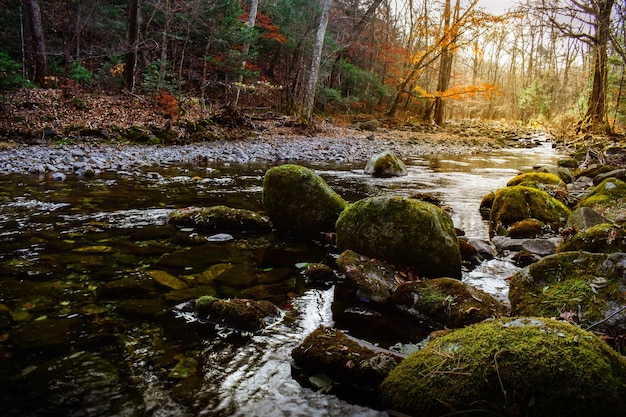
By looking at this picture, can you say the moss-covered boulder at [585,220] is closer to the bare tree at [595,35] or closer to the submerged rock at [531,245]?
the submerged rock at [531,245]

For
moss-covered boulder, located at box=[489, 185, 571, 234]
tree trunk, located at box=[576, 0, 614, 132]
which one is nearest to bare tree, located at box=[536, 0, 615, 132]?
tree trunk, located at box=[576, 0, 614, 132]

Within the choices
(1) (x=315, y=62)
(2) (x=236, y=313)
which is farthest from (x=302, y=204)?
(1) (x=315, y=62)

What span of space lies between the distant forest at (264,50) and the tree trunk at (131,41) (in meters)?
0.04

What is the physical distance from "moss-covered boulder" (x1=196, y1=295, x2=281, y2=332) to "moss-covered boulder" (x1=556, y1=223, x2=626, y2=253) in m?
2.89

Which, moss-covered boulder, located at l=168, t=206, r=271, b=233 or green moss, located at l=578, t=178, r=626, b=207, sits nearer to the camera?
moss-covered boulder, located at l=168, t=206, r=271, b=233

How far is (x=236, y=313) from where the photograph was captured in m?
2.87

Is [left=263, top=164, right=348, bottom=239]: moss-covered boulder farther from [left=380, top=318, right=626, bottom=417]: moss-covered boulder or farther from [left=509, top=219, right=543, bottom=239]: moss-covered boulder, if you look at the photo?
[left=380, top=318, right=626, bottom=417]: moss-covered boulder

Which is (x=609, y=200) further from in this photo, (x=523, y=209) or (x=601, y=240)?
(x=601, y=240)

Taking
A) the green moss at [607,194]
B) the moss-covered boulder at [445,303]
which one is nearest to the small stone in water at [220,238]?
the moss-covered boulder at [445,303]

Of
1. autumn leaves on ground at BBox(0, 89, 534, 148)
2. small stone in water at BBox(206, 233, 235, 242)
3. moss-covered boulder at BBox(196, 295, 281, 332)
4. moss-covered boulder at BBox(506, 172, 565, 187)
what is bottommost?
moss-covered boulder at BBox(196, 295, 281, 332)

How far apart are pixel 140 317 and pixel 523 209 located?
5.11 meters

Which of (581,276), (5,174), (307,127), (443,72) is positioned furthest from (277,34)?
(581,276)

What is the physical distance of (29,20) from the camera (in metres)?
14.5

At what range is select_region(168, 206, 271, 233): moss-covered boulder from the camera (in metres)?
5.18
